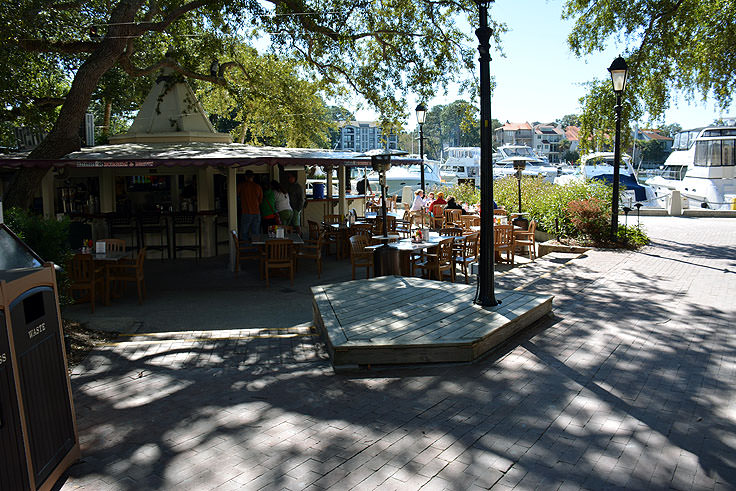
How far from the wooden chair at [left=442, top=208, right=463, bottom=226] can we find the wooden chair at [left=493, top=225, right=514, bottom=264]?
7.51 feet

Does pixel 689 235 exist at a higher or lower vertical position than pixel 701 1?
lower

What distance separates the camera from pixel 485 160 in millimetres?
6891

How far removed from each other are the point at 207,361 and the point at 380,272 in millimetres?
4209

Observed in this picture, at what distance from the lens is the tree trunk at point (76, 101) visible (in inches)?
451

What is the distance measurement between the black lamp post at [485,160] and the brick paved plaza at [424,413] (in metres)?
0.83

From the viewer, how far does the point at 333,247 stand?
1598cm

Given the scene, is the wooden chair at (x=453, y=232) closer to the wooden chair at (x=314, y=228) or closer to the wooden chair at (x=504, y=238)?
the wooden chair at (x=504, y=238)

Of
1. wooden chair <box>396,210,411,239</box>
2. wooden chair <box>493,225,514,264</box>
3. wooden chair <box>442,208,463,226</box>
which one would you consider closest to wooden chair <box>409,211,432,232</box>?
wooden chair <box>396,210,411,239</box>

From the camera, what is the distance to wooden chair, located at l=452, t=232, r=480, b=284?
1124 centimetres

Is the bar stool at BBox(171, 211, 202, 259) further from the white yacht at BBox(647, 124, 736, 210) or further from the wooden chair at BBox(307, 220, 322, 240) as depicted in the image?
the white yacht at BBox(647, 124, 736, 210)

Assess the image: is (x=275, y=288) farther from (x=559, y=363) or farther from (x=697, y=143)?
(x=697, y=143)

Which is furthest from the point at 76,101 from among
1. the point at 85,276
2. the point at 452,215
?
the point at 452,215

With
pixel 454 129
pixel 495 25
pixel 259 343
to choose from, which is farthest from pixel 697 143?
pixel 454 129

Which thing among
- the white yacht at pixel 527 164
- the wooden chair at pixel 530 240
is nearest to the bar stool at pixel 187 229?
the wooden chair at pixel 530 240
